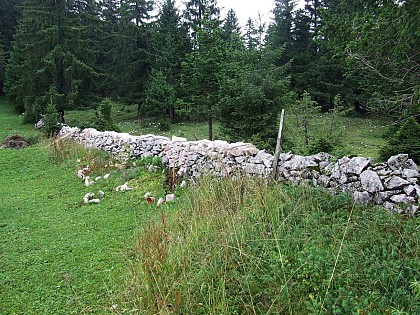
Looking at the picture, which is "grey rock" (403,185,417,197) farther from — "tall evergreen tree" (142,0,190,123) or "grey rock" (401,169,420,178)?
"tall evergreen tree" (142,0,190,123)

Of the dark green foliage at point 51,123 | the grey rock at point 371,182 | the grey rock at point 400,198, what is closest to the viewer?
the grey rock at point 400,198

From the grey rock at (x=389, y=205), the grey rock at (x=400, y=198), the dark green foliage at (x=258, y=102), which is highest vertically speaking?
the dark green foliage at (x=258, y=102)

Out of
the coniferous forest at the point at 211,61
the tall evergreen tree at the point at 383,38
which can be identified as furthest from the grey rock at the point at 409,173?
the coniferous forest at the point at 211,61

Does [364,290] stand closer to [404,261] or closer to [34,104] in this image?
[404,261]

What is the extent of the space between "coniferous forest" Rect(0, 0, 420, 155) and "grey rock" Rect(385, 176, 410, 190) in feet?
5.07

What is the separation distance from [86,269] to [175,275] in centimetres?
137

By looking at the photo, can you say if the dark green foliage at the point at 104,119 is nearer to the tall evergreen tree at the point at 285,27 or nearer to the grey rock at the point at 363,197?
the grey rock at the point at 363,197

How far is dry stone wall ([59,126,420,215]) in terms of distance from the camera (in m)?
3.51

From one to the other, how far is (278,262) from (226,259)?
1.45ft

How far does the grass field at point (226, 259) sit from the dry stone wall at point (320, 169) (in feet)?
0.95

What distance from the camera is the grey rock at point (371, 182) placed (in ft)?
11.8

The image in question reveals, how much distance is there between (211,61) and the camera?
12789 millimetres

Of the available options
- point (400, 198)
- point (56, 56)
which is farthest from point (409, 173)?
point (56, 56)

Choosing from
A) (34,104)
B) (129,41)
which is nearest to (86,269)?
(34,104)
